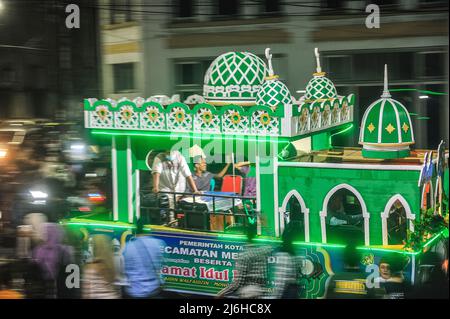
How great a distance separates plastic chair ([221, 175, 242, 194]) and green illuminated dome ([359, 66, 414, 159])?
2.83 ft

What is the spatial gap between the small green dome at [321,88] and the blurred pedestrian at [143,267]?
148 cm

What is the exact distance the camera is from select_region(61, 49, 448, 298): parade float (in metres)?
4.75

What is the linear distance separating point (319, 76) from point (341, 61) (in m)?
0.17

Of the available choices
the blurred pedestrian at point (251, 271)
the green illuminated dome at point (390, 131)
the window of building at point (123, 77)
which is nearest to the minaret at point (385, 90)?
the green illuminated dome at point (390, 131)

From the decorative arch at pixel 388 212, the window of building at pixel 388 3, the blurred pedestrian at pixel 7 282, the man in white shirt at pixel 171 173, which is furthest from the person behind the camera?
the blurred pedestrian at pixel 7 282

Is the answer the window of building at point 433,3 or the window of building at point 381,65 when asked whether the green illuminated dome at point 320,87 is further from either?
the window of building at point 433,3

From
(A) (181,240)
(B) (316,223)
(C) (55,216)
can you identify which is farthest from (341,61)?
(C) (55,216)

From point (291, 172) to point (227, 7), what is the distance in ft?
4.05

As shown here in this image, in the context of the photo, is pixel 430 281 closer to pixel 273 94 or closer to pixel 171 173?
pixel 273 94

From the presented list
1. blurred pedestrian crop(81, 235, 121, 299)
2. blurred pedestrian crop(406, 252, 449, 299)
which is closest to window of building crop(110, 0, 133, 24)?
blurred pedestrian crop(81, 235, 121, 299)

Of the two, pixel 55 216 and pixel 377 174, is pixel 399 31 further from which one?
Answer: pixel 55 216

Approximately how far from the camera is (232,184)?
A: 5027 millimetres

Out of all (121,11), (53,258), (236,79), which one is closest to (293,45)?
(236,79)

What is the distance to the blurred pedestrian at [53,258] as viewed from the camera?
5441 millimetres
